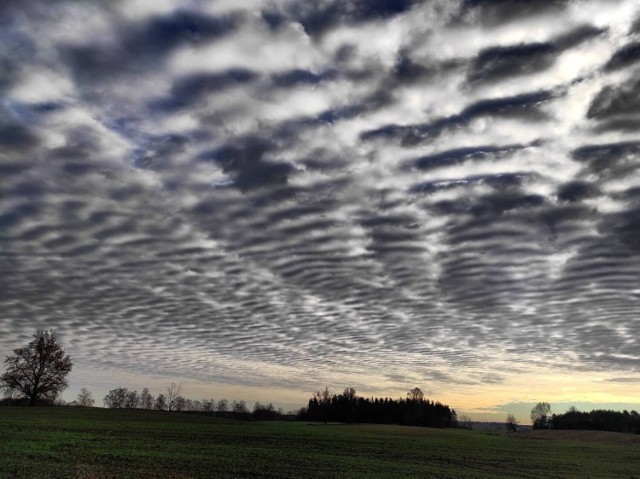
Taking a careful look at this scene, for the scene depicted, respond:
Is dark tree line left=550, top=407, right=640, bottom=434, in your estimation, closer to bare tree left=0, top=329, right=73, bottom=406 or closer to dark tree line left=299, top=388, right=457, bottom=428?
dark tree line left=299, top=388, right=457, bottom=428

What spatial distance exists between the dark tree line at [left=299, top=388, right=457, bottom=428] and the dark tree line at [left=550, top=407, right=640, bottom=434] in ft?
128

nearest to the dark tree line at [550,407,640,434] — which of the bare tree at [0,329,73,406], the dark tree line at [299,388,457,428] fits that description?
the dark tree line at [299,388,457,428]

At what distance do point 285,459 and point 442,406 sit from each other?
570 ft

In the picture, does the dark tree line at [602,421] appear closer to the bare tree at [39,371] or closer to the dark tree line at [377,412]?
the dark tree line at [377,412]

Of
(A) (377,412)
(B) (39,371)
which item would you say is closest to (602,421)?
(A) (377,412)

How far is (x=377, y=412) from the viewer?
181m

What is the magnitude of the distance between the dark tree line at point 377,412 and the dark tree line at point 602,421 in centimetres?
3906

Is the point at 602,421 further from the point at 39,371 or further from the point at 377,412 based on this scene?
the point at 39,371

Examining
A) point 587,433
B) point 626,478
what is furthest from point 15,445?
point 587,433

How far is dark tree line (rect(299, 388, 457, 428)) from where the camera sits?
178250 millimetres

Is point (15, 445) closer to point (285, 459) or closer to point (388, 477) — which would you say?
point (285, 459)

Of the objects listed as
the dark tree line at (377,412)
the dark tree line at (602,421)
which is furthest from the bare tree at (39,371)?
the dark tree line at (602,421)

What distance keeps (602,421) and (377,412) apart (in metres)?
70.1

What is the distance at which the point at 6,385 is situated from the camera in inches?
3829
